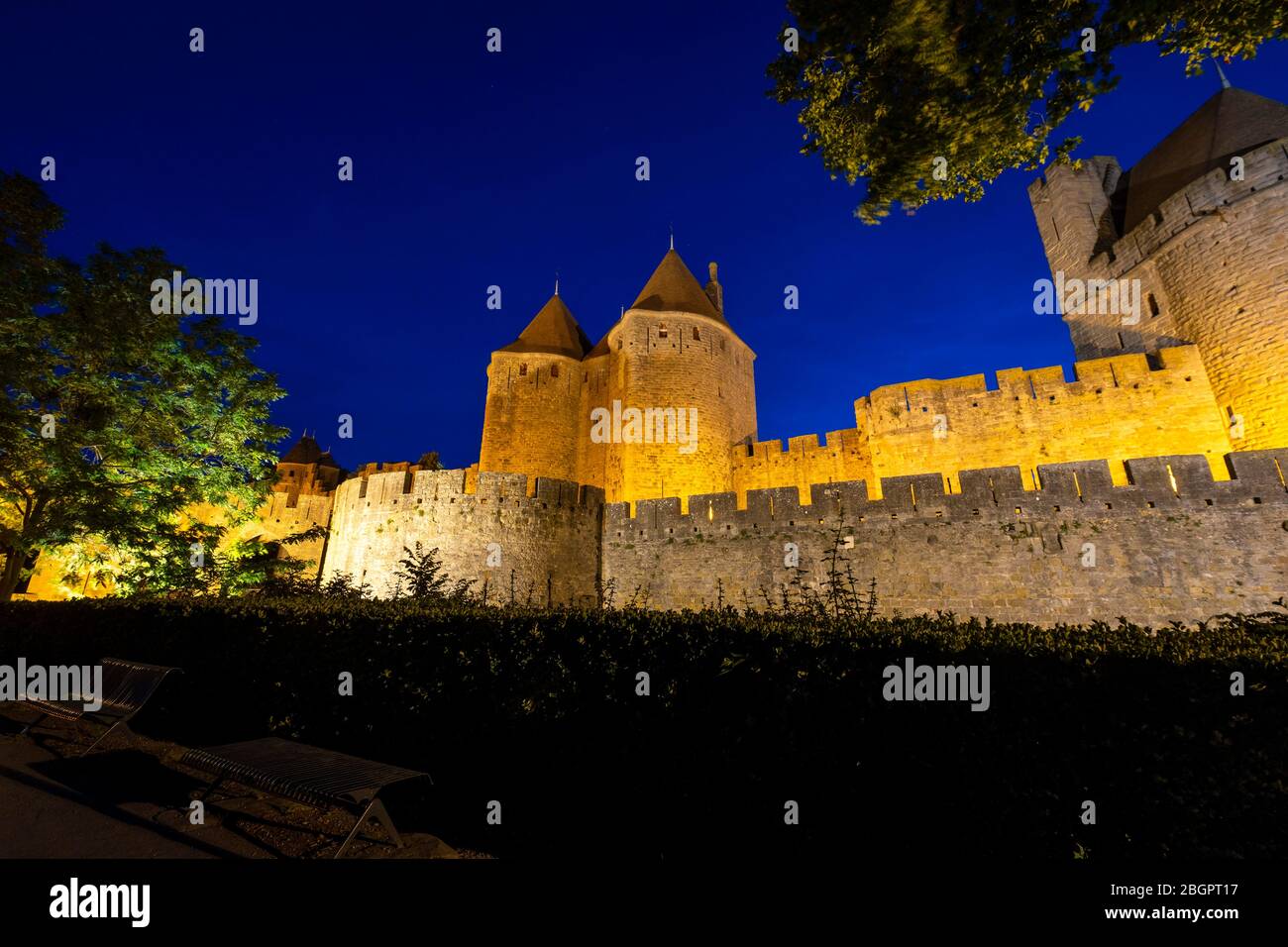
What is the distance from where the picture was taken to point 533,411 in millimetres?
22828

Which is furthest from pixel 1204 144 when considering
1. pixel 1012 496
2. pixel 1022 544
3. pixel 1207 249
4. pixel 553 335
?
pixel 553 335

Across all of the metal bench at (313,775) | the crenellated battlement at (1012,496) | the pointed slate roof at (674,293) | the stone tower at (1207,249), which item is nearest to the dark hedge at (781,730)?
the metal bench at (313,775)

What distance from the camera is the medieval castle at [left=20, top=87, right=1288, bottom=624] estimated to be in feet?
28.5

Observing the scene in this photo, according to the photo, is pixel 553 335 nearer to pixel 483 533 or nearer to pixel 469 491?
pixel 469 491

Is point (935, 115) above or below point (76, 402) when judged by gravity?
above

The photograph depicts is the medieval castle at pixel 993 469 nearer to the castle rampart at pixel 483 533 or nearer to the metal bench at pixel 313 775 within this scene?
the castle rampart at pixel 483 533

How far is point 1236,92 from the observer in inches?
659

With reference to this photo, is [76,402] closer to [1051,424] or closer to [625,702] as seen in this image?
[625,702]

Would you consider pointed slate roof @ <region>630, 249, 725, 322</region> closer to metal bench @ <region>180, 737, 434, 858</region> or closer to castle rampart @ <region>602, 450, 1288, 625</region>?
castle rampart @ <region>602, 450, 1288, 625</region>

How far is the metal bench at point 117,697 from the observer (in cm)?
517

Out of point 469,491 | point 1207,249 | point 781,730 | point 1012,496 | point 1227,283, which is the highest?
point 1207,249

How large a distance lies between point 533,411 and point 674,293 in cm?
802
